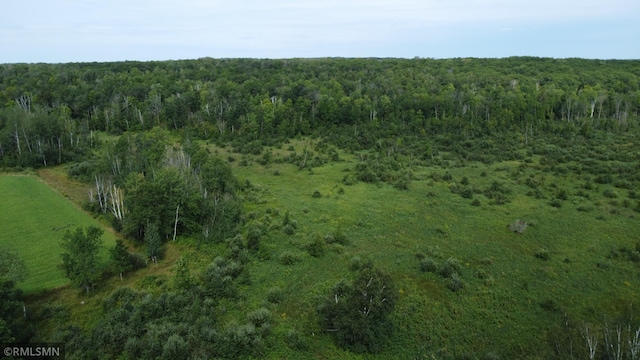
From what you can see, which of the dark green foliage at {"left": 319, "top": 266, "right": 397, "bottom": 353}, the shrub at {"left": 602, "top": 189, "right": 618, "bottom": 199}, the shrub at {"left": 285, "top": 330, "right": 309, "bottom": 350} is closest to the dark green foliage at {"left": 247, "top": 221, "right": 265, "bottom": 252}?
the dark green foliage at {"left": 319, "top": 266, "right": 397, "bottom": 353}

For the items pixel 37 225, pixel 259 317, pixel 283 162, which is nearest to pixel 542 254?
pixel 259 317

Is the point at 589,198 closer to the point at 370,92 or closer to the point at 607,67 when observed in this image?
the point at 370,92

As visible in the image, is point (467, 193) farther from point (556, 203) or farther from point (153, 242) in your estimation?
point (153, 242)

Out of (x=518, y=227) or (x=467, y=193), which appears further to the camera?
(x=467, y=193)

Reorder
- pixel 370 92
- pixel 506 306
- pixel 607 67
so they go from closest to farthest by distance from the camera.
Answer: pixel 506 306 → pixel 370 92 → pixel 607 67

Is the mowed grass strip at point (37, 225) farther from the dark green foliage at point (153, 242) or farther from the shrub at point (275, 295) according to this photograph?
the shrub at point (275, 295)

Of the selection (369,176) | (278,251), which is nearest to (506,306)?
(278,251)
